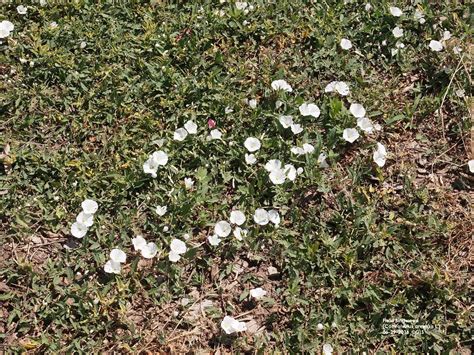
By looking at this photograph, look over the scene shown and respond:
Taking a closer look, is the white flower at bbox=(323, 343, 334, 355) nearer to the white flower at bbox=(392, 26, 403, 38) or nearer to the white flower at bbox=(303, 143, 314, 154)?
the white flower at bbox=(303, 143, 314, 154)

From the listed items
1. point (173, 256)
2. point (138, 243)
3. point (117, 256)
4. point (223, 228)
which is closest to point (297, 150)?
point (223, 228)

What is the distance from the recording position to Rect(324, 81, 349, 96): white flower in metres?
3.66

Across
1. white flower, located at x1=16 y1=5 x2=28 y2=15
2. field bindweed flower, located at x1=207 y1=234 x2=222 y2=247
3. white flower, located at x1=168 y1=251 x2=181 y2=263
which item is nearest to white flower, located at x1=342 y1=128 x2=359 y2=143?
field bindweed flower, located at x1=207 y1=234 x2=222 y2=247

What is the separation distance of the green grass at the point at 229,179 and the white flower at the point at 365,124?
0.25ft

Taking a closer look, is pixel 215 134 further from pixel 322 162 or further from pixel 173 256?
pixel 173 256

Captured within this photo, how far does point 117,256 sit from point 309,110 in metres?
1.50

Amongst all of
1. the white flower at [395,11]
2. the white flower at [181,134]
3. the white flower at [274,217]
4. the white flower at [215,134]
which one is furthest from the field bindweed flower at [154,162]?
the white flower at [395,11]

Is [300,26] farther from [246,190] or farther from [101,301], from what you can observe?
[101,301]

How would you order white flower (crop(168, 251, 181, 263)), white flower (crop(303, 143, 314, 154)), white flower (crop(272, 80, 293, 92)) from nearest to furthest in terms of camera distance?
white flower (crop(168, 251, 181, 263)) → white flower (crop(303, 143, 314, 154)) → white flower (crop(272, 80, 293, 92))

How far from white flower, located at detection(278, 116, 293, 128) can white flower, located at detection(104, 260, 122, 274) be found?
1328mm

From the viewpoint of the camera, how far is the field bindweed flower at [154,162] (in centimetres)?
328

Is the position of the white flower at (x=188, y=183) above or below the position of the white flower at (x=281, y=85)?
below

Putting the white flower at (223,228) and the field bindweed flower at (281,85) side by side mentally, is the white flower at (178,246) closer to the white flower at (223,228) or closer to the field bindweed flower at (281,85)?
the white flower at (223,228)

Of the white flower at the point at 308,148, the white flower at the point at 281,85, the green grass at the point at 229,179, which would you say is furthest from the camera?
the white flower at the point at 281,85
